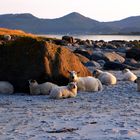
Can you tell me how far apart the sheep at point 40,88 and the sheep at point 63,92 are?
3.60ft

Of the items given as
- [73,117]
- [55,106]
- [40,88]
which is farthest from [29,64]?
[73,117]

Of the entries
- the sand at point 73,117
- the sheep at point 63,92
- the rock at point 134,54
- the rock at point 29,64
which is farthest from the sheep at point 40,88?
the rock at point 134,54

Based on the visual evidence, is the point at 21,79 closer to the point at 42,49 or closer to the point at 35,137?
the point at 42,49

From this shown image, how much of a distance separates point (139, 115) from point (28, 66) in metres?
6.32

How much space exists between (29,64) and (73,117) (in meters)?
5.96

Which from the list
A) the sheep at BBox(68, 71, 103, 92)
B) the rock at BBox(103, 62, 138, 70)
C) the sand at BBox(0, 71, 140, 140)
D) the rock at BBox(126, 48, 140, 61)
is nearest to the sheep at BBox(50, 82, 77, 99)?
the sand at BBox(0, 71, 140, 140)

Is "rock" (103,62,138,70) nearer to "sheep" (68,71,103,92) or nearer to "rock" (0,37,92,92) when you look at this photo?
"rock" (0,37,92,92)

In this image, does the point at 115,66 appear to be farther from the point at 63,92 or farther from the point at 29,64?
the point at 63,92

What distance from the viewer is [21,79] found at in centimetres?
1773

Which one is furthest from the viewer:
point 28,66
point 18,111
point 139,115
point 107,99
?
point 28,66

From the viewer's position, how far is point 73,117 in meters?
12.1

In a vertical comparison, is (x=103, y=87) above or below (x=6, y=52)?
below

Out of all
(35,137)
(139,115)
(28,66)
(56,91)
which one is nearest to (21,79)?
(28,66)

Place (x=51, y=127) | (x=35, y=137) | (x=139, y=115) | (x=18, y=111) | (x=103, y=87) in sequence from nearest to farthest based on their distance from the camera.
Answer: (x=35, y=137), (x=51, y=127), (x=139, y=115), (x=18, y=111), (x=103, y=87)
